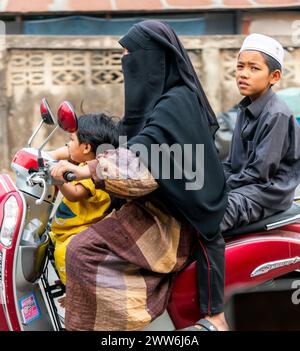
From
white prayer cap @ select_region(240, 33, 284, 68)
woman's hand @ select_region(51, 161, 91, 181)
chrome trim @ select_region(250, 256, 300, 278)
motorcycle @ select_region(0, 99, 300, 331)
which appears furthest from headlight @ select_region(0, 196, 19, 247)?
white prayer cap @ select_region(240, 33, 284, 68)

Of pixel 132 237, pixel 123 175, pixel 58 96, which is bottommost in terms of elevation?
pixel 58 96

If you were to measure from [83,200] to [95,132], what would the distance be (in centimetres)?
29

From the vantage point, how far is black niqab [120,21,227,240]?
2387 mm

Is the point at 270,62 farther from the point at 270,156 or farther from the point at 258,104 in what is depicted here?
the point at 270,156

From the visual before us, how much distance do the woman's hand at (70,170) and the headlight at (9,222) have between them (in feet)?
1.06

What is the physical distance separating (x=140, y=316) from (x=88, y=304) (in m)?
0.21

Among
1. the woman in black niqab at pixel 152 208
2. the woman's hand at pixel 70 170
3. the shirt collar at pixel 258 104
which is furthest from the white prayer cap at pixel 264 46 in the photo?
the woman's hand at pixel 70 170

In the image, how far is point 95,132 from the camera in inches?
107

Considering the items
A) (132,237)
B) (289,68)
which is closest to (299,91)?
(289,68)

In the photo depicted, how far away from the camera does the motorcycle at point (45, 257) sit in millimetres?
2617

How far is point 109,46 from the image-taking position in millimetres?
8922

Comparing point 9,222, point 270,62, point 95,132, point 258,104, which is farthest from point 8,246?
point 270,62

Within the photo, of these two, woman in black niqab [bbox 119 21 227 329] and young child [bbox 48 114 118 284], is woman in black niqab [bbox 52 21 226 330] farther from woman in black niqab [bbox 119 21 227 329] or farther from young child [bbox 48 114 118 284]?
young child [bbox 48 114 118 284]
